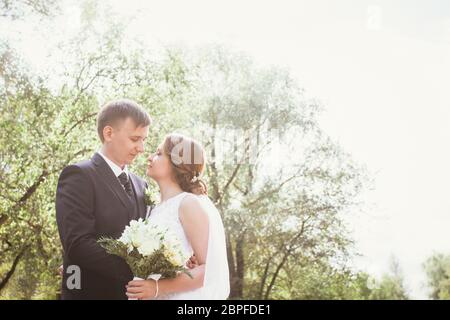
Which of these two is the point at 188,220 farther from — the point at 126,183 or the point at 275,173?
the point at 275,173

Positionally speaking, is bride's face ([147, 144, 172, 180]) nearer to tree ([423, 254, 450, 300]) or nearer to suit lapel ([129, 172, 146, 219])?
suit lapel ([129, 172, 146, 219])

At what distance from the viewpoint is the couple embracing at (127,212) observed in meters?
3.20

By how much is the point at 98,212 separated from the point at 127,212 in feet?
0.73

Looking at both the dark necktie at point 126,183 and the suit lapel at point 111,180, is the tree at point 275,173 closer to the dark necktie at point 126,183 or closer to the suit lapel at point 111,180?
the dark necktie at point 126,183

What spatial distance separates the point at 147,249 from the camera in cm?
305

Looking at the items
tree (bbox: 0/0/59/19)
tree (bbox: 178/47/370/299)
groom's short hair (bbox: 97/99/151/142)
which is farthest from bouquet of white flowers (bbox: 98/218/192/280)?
tree (bbox: 178/47/370/299)

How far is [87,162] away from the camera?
3.46 m

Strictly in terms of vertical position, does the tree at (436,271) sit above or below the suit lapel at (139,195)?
above

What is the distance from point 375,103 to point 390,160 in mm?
2835

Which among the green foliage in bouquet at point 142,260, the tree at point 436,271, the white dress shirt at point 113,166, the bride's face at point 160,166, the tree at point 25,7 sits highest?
the tree at point 25,7

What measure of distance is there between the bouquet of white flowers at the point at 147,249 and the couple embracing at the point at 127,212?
0.10 meters

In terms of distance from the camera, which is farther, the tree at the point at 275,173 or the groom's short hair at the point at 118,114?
the tree at the point at 275,173

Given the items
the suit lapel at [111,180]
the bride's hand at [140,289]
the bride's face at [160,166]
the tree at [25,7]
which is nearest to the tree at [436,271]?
the tree at [25,7]

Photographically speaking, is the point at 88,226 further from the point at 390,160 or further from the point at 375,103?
the point at 375,103
